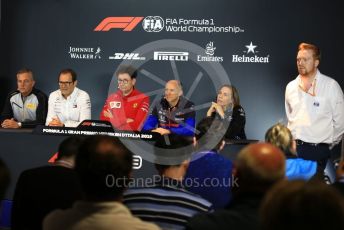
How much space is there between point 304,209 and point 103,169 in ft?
2.99

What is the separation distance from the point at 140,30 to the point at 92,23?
634 mm

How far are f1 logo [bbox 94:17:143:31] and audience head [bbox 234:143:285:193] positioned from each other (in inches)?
190

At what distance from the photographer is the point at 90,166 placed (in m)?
1.86

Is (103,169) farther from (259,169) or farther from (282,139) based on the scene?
(282,139)

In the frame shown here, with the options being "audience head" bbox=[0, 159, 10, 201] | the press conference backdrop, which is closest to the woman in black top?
the press conference backdrop

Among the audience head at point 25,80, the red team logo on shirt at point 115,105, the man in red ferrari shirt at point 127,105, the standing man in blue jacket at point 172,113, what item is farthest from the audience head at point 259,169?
the audience head at point 25,80

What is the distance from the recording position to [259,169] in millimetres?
1887

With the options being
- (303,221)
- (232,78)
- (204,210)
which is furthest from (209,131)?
(232,78)

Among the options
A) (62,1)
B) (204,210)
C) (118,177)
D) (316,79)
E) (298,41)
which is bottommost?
(204,210)

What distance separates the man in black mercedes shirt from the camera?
6.04 metres

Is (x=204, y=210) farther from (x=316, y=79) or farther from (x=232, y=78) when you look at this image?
(x=232, y=78)

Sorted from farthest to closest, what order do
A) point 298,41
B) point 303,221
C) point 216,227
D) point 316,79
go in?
point 298,41, point 316,79, point 216,227, point 303,221

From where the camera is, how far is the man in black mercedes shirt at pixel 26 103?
6.04 m

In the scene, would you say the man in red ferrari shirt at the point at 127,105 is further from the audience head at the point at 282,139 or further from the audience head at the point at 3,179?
the audience head at the point at 3,179
